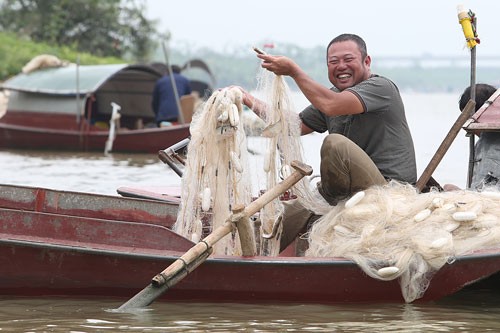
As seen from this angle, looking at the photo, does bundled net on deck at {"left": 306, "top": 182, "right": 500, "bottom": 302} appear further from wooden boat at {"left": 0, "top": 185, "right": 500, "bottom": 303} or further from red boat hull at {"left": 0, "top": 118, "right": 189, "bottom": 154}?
red boat hull at {"left": 0, "top": 118, "right": 189, "bottom": 154}

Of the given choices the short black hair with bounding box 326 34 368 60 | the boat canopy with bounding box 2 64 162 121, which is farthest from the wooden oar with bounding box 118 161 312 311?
the boat canopy with bounding box 2 64 162 121

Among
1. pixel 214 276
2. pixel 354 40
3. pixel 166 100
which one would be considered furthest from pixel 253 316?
pixel 166 100

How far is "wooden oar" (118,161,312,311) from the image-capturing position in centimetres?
610

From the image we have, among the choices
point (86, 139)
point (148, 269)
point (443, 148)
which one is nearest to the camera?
point (148, 269)

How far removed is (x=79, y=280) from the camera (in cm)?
662

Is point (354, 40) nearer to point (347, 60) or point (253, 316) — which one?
point (347, 60)

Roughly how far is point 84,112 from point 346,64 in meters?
13.5

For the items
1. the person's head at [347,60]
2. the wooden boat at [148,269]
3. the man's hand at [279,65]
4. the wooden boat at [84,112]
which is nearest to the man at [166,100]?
the wooden boat at [84,112]

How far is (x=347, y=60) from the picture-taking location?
6.75m

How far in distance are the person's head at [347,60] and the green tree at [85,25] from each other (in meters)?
25.7

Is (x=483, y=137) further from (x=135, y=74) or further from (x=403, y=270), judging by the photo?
(x=135, y=74)

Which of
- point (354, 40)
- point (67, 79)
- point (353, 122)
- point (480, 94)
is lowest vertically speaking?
point (67, 79)

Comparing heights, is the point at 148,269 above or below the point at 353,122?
below

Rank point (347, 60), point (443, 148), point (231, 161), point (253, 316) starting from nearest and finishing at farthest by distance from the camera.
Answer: point (253, 316) → point (231, 161) → point (347, 60) → point (443, 148)
